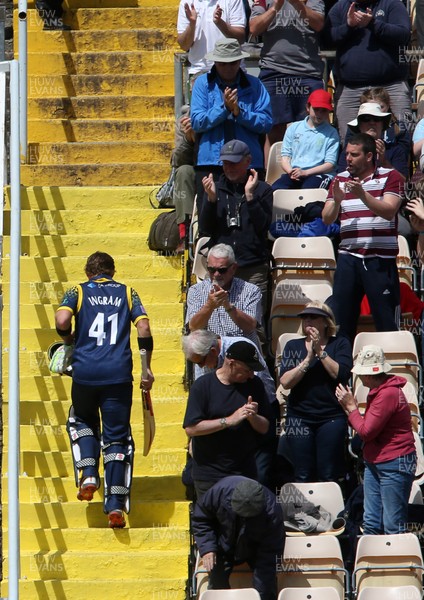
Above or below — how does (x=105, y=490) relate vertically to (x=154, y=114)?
below

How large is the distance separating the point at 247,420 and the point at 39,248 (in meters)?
3.66

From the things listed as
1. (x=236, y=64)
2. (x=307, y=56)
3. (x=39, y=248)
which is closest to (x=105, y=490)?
(x=39, y=248)

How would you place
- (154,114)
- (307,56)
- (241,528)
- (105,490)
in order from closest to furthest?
(241,528)
(105,490)
(307,56)
(154,114)

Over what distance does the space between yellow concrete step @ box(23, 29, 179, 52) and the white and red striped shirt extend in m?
4.06

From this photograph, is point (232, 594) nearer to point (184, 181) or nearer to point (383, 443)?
point (383, 443)

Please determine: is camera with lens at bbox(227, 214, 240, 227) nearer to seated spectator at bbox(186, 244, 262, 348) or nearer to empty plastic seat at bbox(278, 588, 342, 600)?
seated spectator at bbox(186, 244, 262, 348)

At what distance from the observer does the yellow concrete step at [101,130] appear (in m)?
14.7

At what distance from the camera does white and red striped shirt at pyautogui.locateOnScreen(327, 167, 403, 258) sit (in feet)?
38.6

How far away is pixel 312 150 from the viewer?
13.1 meters

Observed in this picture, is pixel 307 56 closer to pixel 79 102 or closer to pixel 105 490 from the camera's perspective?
pixel 79 102

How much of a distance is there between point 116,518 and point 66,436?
1192 millimetres

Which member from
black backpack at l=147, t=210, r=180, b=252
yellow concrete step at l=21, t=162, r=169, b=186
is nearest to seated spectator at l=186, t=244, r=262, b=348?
black backpack at l=147, t=210, r=180, b=252

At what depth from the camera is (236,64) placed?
12.9 meters

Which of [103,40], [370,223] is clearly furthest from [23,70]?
[370,223]
